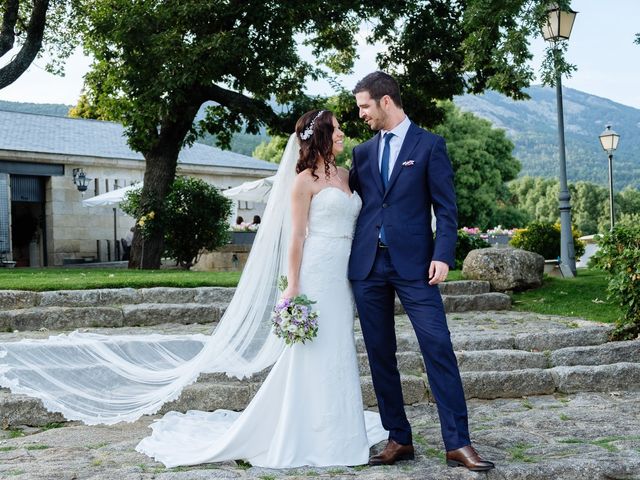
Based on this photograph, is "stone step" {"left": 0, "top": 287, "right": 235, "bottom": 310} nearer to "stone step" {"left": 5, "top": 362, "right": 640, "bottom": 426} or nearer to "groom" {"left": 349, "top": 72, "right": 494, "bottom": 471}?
"stone step" {"left": 5, "top": 362, "right": 640, "bottom": 426}

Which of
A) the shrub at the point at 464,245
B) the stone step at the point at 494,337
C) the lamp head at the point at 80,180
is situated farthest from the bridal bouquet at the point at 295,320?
the lamp head at the point at 80,180

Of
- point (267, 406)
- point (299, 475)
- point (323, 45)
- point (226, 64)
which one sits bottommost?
point (299, 475)

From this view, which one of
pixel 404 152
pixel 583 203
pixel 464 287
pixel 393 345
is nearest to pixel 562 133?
pixel 464 287

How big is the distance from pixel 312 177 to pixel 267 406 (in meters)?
1.52

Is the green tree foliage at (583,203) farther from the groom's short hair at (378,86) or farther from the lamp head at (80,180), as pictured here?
the groom's short hair at (378,86)

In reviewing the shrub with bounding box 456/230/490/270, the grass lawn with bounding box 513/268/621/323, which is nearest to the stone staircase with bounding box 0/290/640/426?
the grass lawn with bounding box 513/268/621/323

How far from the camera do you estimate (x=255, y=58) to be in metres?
15.7

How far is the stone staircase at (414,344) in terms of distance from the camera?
6.54 metres

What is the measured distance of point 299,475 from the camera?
4.54 meters

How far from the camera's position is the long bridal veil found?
5.52 m

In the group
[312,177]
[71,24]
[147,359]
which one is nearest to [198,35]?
[71,24]

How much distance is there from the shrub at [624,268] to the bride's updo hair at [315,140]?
15.6ft

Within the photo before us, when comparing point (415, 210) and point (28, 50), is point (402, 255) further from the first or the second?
point (28, 50)

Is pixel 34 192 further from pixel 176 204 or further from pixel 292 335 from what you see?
pixel 292 335
